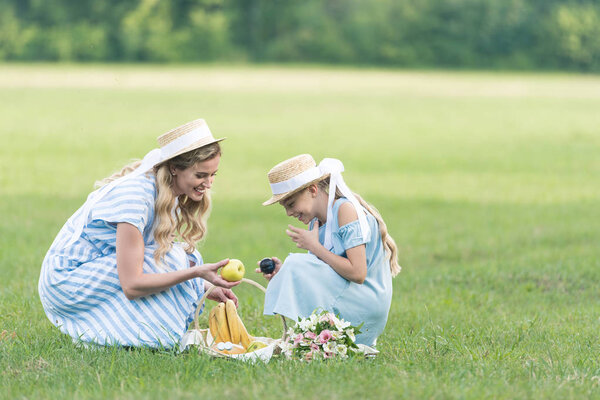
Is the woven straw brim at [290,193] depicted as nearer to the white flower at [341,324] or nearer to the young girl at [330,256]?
the young girl at [330,256]

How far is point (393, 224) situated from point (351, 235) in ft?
23.6

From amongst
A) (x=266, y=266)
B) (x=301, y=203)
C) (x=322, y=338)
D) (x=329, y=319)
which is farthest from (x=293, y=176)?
(x=322, y=338)

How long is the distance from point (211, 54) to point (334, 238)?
67.6m

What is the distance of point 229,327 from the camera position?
5398mm

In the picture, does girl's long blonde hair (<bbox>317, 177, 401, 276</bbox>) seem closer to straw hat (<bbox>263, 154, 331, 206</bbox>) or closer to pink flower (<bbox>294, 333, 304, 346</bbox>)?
straw hat (<bbox>263, 154, 331, 206</bbox>)

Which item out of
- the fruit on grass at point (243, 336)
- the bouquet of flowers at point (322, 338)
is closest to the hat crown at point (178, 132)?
the fruit on grass at point (243, 336)

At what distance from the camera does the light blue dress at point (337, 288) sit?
505 cm

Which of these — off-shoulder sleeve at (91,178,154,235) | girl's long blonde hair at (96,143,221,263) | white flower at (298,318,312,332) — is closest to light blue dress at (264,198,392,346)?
white flower at (298,318,312,332)

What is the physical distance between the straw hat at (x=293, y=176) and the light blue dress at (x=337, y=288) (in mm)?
223

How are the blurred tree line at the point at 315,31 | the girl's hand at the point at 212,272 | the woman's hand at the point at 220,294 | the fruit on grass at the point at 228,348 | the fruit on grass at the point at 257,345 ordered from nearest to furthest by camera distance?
the girl's hand at the point at 212,272, the fruit on grass at the point at 228,348, the fruit on grass at the point at 257,345, the woman's hand at the point at 220,294, the blurred tree line at the point at 315,31

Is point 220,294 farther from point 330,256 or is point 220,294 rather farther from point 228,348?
point 330,256

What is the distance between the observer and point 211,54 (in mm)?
71312

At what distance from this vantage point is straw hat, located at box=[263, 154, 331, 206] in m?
5.15

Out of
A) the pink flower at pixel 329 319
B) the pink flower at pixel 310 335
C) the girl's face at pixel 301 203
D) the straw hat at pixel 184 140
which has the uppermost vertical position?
the straw hat at pixel 184 140
